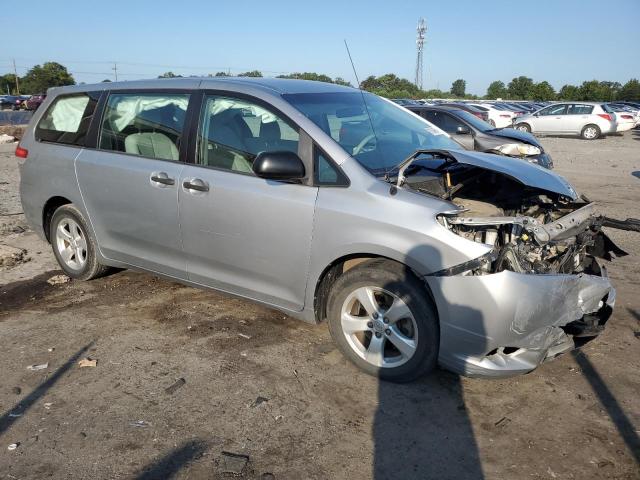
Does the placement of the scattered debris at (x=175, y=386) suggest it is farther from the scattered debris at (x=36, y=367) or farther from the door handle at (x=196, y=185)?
the door handle at (x=196, y=185)

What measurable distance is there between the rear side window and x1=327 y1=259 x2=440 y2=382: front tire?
291 centimetres

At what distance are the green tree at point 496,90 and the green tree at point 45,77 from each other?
6233 cm

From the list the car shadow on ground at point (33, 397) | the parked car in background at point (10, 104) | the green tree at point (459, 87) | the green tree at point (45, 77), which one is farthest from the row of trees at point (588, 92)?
the car shadow on ground at point (33, 397)

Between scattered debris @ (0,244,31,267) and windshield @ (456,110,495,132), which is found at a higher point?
windshield @ (456,110,495,132)

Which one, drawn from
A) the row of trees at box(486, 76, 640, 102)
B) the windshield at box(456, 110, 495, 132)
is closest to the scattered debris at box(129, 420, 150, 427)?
the windshield at box(456, 110, 495, 132)

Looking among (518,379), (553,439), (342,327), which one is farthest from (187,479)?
(518,379)

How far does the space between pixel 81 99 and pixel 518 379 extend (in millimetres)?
4374

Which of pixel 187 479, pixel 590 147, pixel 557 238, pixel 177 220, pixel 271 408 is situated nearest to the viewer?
pixel 187 479

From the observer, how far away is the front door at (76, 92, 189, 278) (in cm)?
427

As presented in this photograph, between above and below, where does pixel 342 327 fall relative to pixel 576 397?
above

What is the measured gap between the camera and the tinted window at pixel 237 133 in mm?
A: 3855

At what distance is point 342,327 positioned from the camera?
3627 mm

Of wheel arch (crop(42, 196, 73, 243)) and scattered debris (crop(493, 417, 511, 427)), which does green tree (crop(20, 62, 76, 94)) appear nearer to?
wheel arch (crop(42, 196, 73, 243))

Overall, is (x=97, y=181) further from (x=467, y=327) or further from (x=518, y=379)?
(x=518, y=379)
